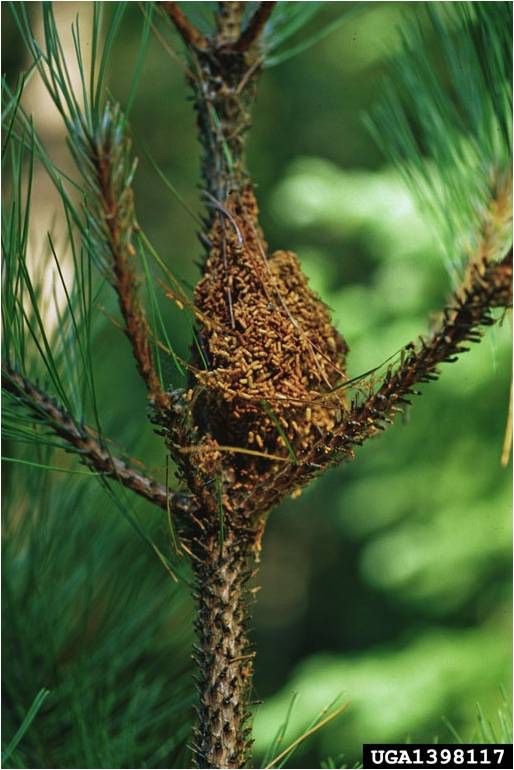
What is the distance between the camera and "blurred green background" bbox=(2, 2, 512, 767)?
0.83 meters

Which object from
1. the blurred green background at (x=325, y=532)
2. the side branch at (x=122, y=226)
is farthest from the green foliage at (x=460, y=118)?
the side branch at (x=122, y=226)

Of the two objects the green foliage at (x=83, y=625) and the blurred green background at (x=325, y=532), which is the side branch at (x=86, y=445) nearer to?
the blurred green background at (x=325, y=532)

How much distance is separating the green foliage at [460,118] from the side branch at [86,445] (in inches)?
8.9

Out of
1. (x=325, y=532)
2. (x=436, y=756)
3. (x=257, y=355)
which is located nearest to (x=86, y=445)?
(x=257, y=355)

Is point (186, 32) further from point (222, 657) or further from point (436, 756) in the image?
point (436, 756)

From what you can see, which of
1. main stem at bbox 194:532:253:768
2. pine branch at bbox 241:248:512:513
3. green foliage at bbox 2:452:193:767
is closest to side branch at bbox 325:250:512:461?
pine branch at bbox 241:248:512:513

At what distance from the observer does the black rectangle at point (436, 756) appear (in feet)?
2.20

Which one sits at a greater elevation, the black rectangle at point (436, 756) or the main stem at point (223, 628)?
the main stem at point (223, 628)

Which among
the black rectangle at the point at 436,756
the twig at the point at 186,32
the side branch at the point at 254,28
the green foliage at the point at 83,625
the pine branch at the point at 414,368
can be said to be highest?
the twig at the point at 186,32

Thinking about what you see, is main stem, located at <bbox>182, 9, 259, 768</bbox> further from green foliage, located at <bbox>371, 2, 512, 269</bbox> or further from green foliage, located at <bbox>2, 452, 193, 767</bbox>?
green foliage, located at <bbox>2, 452, 193, 767</bbox>

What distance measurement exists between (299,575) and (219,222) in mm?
4485

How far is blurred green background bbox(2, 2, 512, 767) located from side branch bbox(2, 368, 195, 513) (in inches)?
3.3

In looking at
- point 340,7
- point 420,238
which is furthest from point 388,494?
point 340,7

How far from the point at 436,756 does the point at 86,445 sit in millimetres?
403
